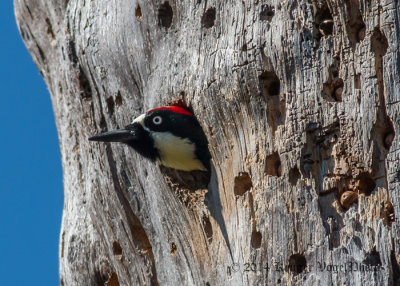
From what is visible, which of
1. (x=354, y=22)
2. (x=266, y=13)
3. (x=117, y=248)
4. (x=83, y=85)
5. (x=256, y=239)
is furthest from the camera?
(x=83, y=85)

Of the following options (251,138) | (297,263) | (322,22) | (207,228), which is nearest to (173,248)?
(207,228)

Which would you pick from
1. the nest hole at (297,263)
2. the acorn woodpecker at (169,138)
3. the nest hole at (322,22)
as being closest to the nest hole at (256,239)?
the nest hole at (297,263)

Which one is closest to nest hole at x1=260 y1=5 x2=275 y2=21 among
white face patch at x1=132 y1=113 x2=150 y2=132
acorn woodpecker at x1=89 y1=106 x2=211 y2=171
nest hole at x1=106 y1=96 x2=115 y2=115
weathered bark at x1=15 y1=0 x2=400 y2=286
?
weathered bark at x1=15 y1=0 x2=400 y2=286

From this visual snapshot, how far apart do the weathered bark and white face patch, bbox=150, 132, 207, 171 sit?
0.06 meters

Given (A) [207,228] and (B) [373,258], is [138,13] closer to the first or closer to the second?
(A) [207,228]

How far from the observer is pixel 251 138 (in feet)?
10.0

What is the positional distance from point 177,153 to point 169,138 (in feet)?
0.38

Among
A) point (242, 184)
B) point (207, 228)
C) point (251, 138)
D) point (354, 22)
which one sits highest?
point (354, 22)

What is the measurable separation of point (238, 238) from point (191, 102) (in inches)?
26.8

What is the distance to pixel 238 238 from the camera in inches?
120

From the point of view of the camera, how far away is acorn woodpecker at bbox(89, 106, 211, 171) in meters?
3.39

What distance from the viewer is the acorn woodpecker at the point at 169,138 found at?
3.39 meters

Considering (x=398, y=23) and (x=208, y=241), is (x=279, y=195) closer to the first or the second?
(x=208, y=241)

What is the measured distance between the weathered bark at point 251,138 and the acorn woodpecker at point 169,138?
7 cm
